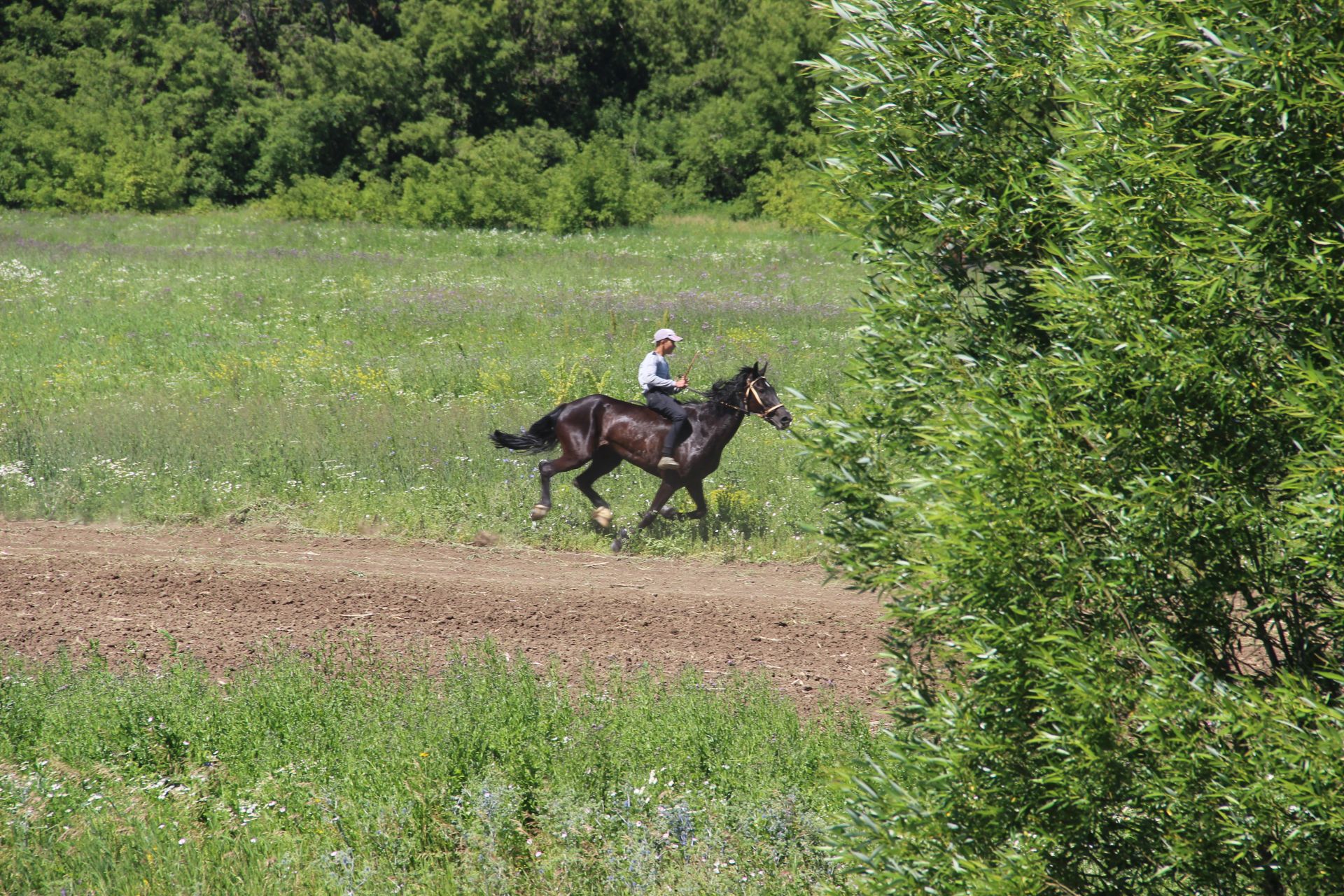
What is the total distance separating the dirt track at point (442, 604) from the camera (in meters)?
8.60

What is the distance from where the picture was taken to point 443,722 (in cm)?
663

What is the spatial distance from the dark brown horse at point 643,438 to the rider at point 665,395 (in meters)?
0.09

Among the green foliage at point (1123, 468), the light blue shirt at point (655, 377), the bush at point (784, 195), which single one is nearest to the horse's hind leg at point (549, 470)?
the light blue shirt at point (655, 377)

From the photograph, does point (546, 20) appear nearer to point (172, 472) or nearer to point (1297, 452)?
point (172, 472)

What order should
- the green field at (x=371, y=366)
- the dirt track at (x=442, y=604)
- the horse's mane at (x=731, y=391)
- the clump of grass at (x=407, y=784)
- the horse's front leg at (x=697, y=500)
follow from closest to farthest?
the clump of grass at (x=407, y=784), the dirt track at (x=442, y=604), the horse's mane at (x=731, y=391), the horse's front leg at (x=697, y=500), the green field at (x=371, y=366)

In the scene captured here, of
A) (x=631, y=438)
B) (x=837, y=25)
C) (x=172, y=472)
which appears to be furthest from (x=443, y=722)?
(x=172, y=472)

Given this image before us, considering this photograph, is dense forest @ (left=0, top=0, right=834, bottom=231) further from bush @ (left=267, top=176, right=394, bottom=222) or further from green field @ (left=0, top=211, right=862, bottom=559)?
green field @ (left=0, top=211, right=862, bottom=559)

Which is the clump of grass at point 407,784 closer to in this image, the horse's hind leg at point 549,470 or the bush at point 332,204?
the horse's hind leg at point 549,470

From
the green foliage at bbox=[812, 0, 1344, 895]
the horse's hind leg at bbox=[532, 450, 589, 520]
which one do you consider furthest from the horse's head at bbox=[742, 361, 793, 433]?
the green foliage at bbox=[812, 0, 1344, 895]

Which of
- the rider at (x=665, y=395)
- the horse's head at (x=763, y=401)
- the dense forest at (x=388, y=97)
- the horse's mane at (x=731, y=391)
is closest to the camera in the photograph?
the horse's head at (x=763, y=401)

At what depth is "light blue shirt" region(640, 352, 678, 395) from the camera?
466 inches

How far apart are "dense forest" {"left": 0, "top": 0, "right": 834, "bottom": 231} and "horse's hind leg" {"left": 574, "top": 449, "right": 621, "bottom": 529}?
106 feet

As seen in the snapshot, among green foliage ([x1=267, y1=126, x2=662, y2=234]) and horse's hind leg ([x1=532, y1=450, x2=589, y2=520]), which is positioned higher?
green foliage ([x1=267, y1=126, x2=662, y2=234])

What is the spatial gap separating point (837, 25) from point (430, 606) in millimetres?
6755
